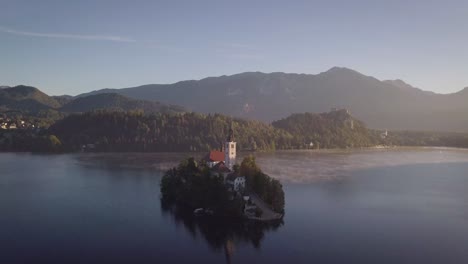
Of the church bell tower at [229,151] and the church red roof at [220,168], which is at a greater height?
the church bell tower at [229,151]

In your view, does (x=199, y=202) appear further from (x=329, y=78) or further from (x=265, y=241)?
(x=329, y=78)

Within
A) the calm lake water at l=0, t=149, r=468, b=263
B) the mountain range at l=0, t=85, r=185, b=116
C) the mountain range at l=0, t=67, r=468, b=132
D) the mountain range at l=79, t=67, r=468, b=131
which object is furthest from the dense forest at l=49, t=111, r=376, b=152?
the mountain range at l=79, t=67, r=468, b=131

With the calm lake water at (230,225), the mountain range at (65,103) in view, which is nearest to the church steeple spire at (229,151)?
the calm lake water at (230,225)

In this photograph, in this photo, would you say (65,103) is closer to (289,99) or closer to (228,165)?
(289,99)

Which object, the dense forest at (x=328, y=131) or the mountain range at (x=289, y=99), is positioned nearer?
the dense forest at (x=328, y=131)

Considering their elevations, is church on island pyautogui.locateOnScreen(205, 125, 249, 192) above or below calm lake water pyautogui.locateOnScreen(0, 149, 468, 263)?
above

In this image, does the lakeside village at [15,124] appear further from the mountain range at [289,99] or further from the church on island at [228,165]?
the church on island at [228,165]

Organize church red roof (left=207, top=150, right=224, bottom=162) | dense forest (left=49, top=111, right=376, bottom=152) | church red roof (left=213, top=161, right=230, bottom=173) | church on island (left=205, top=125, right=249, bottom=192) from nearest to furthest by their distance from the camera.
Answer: church on island (left=205, top=125, right=249, bottom=192) < church red roof (left=213, top=161, right=230, bottom=173) < church red roof (left=207, top=150, right=224, bottom=162) < dense forest (left=49, top=111, right=376, bottom=152)

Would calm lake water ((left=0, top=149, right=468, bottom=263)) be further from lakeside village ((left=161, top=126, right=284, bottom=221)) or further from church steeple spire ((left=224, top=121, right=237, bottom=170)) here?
church steeple spire ((left=224, top=121, right=237, bottom=170))
